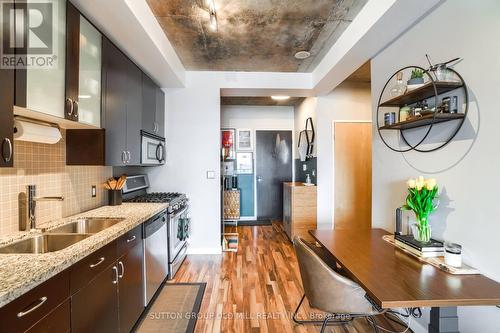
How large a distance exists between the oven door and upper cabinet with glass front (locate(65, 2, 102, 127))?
1.38 meters

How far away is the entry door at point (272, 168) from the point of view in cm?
587

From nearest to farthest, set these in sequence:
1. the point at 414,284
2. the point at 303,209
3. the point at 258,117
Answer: the point at 414,284 → the point at 303,209 → the point at 258,117

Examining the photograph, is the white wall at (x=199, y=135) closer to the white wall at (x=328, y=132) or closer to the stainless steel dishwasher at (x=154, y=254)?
the stainless steel dishwasher at (x=154, y=254)

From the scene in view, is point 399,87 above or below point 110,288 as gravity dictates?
above

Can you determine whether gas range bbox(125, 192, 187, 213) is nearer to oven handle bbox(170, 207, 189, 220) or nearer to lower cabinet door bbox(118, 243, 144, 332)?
oven handle bbox(170, 207, 189, 220)

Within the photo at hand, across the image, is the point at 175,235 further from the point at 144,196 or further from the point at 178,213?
the point at 144,196

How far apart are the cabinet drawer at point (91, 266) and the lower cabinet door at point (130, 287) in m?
0.17

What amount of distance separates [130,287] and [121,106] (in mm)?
1570

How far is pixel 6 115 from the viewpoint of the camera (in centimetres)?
121

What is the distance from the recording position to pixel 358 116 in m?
4.25

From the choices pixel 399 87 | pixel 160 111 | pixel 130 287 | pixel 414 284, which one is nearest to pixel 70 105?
pixel 130 287

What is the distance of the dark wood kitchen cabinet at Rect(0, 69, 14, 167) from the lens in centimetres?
119

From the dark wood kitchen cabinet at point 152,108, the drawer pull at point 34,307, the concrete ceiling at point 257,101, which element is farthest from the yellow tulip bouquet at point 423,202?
the concrete ceiling at point 257,101

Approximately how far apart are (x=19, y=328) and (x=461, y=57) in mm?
2612
